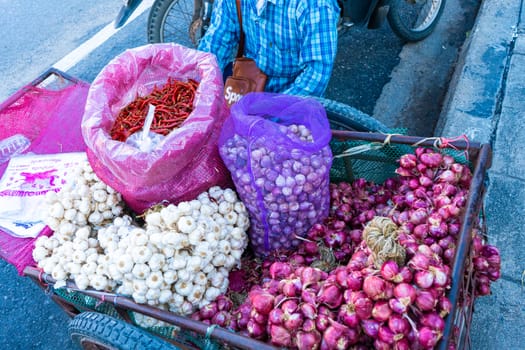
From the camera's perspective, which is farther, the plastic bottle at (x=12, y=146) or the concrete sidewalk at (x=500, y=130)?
the plastic bottle at (x=12, y=146)

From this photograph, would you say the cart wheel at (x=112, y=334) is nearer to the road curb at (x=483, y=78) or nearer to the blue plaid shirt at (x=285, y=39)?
the blue plaid shirt at (x=285, y=39)

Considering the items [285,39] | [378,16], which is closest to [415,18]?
[378,16]

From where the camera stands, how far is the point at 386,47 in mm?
4379

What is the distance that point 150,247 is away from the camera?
1791mm

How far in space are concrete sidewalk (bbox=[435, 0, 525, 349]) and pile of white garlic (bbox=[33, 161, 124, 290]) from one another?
1840mm

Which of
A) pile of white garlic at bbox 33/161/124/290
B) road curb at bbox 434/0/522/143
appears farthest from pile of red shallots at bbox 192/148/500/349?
road curb at bbox 434/0/522/143

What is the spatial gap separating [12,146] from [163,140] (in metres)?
1.23

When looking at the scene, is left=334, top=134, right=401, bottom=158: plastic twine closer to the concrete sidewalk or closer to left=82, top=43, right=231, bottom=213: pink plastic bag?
left=82, top=43, right=231, bottom=213: pink plastic bag

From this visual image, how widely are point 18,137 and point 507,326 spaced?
9.19 ft

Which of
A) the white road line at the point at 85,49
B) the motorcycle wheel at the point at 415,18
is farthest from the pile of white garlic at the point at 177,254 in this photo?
the white road line at the point at 85,49

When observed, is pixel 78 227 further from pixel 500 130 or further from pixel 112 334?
pixel 500 130

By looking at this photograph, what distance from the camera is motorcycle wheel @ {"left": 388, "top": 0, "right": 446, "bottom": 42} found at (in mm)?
3992

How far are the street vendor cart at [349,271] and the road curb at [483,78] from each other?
1017 mm

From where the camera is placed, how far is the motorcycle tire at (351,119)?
93.8 inches
